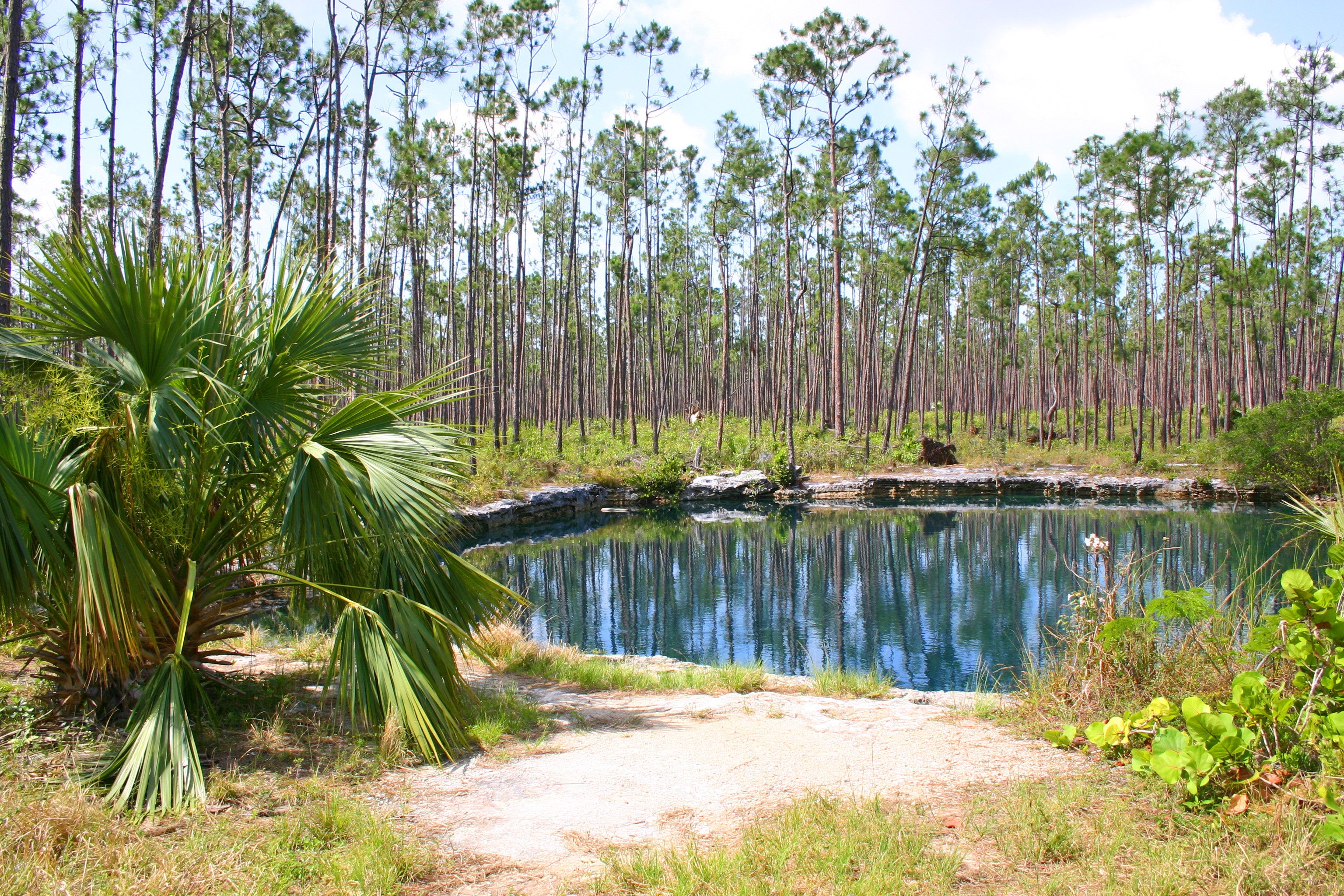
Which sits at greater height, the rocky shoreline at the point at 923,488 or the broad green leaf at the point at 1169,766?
the broad green leaf at the point at 1169,766

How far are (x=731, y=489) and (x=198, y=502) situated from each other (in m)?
24.1

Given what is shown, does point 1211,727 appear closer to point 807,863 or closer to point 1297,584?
point 1297,584

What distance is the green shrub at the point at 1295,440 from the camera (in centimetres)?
2225

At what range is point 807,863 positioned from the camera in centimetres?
312

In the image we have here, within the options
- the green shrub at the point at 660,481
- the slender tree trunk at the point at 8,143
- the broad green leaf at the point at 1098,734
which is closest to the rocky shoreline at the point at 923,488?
the green shrub at the point at 660,481

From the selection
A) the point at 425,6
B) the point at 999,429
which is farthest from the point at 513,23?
the point at 999,429

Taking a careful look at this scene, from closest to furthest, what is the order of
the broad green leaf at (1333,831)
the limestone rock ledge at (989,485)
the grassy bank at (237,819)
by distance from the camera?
1. the broad green leaf at (1333,831)
2. the grassy bank at (237,819)
3. the limestone rock ledge at (989,485)

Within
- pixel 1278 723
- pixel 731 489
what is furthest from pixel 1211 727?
pixel 731 489

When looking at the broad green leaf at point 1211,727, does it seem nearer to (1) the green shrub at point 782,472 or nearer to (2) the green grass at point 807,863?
(2) the green grass at point 807,863

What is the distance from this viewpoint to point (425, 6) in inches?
748

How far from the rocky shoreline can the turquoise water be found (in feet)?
3.33

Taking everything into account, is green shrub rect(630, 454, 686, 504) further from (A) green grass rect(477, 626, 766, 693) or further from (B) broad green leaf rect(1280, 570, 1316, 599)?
(B) broad green leaf rect(1280, 570, 1316, 599)

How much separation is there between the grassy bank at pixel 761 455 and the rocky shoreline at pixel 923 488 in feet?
2.48

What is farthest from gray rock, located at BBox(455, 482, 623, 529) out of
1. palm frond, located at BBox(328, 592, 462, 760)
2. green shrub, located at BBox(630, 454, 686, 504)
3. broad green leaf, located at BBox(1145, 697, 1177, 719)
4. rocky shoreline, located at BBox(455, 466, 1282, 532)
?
broad green leaf, located at BBox(1145, 697, 1177, 719)
